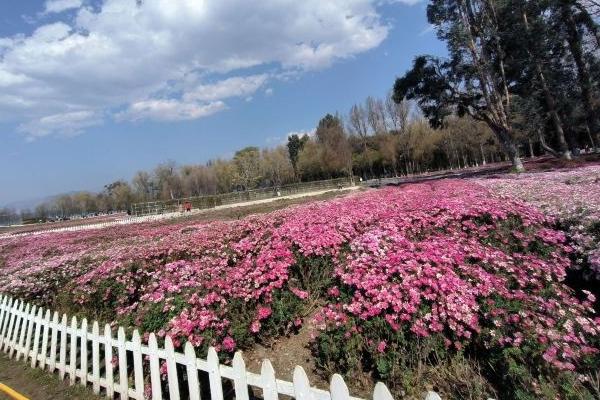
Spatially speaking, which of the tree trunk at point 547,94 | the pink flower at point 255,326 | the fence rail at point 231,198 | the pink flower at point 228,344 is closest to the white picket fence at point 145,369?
the pink flower at point 228,344

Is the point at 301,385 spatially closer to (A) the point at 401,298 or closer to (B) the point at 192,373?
(B) the point at 192,373

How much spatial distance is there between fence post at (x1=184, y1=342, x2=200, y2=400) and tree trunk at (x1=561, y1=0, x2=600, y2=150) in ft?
98.4

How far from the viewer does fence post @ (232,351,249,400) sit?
3082mm

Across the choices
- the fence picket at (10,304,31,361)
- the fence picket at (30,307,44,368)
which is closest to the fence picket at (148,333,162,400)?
the fence picket at (30,307,44,368)

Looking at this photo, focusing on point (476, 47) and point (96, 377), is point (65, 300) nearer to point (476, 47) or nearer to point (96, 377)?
point (96, 377)

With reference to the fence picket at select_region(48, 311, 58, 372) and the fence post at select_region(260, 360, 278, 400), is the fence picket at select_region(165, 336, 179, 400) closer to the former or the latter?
the fence post at select_region(260, 360, 278, 400)

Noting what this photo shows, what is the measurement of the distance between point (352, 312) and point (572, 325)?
1.93 metres

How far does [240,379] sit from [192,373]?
65cm

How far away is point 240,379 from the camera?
123 inches

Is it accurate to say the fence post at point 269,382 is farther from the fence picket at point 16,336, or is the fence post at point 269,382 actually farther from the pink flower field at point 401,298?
the fence picket at point 16,336

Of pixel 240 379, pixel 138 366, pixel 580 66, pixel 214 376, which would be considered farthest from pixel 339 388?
pixel 580 66

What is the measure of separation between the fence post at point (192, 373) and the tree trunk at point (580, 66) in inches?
1181

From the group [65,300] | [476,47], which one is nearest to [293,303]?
[65,300]

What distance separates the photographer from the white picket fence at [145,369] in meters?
2.85
